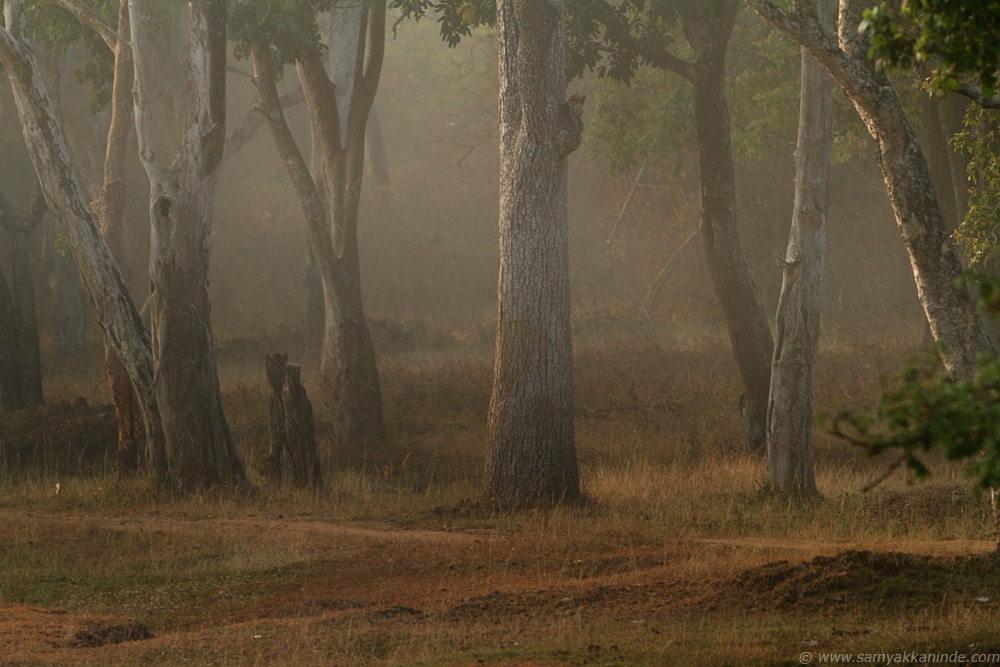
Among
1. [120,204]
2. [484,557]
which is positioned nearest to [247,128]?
[120,204]

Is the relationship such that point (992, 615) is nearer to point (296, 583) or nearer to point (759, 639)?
point (759, 639)

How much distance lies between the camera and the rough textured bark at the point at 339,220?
15195 millimetres

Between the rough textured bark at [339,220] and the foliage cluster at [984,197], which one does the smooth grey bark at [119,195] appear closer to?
the rough textured bark at [339,220]

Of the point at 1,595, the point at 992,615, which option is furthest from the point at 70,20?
the point at 992,615

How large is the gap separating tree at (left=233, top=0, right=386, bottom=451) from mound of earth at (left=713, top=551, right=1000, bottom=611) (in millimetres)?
8957

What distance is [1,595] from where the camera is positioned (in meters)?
7.78

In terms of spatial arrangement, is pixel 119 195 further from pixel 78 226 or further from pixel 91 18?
pixel 78 226

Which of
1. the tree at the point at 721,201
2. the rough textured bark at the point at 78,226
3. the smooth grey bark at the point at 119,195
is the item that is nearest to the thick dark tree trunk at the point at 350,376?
the smooth grey bark at the point at 119,195

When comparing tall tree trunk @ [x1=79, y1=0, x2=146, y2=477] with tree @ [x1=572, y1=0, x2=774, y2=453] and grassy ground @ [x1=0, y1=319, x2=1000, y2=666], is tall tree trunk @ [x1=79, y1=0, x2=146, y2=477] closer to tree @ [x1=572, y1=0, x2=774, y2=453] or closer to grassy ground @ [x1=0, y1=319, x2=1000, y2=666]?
grassy ground @ [x1=0, y1=319, x2=1000, y2=666]

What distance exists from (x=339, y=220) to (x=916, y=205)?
10.3m

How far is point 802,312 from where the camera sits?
36.8 feet

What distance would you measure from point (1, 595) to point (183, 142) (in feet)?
20.1

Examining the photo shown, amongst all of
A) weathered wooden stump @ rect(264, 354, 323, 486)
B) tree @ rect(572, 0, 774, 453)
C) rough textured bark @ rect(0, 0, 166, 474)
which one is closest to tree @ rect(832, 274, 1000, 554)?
weathered wooden stump @ rect(264, 354, 323, 486)

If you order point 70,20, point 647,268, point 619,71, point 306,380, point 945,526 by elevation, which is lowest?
point 945,526
